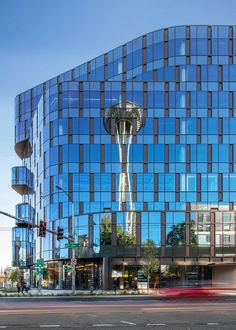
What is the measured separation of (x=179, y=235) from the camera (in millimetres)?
78000

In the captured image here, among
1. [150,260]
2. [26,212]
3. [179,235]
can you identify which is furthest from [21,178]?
[150,260]

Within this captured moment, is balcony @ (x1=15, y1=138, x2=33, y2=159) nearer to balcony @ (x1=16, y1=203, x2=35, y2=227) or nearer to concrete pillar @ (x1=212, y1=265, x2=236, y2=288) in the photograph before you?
balcony @ (x1=16, y1=203, x2=35, y2=227)

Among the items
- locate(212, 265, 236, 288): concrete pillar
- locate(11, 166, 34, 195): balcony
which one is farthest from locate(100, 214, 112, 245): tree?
locate(11, 166, 34, 195): balcony

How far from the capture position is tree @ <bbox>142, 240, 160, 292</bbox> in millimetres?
71625

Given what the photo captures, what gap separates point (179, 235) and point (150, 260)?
764cm

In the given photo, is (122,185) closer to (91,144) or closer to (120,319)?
(91,144)

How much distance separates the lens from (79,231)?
79.1 metres

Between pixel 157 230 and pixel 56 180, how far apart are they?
16.0m

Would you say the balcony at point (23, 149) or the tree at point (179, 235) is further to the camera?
the balcony at point (23, 149)

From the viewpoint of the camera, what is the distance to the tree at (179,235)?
3056 inches

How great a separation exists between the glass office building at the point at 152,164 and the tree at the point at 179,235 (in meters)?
0.13

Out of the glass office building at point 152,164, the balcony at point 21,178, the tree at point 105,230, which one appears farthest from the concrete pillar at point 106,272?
the balcony at point 21,178

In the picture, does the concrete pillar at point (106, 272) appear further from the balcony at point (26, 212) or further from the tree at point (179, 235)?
the balcony at point (26, 212)

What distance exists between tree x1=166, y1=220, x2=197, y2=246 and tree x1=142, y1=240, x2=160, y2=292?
271 cm
